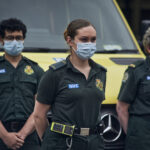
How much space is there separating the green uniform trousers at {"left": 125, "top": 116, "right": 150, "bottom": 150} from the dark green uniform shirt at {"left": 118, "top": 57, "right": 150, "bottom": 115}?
7cm

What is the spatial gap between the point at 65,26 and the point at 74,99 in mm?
2461

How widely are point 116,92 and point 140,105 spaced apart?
2.08ft

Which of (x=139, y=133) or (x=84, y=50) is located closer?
(x=84, y=50)

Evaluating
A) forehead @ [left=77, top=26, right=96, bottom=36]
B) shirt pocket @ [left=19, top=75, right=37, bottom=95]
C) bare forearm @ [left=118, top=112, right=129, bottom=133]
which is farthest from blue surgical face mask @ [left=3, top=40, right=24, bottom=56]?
bare forearm @ [left=118, top=112, right=129, bottom=133]

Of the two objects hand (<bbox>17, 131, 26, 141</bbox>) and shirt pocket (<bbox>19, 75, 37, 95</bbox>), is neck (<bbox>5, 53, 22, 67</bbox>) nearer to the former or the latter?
shirt pocket (<bbox>19, 75, 37, 95</bbox>)

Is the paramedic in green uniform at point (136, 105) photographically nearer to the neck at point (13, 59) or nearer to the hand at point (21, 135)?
the hand at point (21, 135)

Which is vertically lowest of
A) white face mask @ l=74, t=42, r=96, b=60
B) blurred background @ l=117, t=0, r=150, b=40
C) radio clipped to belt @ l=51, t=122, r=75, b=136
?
blurred background @ l=117, t=0, r=150, b=40

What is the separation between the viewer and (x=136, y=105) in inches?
182

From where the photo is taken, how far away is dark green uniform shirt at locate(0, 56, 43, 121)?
4.64 meters

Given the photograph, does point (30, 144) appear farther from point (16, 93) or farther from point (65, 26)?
point (65, 26)

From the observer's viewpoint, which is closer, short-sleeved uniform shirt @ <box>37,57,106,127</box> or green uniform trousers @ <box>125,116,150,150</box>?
short-sleeved uniform shirt @ <box>37,57,106,127</box>

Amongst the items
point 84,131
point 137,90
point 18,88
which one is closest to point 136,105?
point 137,90

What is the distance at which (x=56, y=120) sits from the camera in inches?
157

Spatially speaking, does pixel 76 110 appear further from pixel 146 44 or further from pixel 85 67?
pixel 146 44
